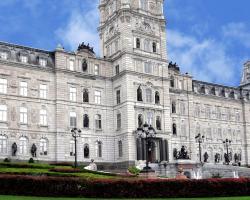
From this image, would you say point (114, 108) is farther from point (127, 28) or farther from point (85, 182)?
point (85, 182)

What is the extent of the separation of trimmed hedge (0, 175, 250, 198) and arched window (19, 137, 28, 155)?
3427 centimetres

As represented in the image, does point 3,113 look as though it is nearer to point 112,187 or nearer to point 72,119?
point 72,119

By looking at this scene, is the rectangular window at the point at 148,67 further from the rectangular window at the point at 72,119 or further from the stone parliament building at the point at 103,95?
the rectangular window at the point at 72,119

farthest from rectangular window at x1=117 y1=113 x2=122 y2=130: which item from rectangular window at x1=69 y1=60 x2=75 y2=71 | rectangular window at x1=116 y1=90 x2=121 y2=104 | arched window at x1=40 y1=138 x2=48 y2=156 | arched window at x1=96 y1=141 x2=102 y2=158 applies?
arched window at x1=40 y1=138 x2=48 y2=156

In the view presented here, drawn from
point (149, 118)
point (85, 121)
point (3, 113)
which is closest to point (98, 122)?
point (85, 121)

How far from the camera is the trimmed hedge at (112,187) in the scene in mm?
26344

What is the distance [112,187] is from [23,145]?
35.7 m

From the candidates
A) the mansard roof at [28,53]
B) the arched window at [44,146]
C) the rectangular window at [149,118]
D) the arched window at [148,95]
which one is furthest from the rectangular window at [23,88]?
the rectangular window at [149,118]

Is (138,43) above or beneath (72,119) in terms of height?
above

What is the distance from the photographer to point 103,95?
68.6 m

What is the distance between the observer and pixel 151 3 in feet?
236

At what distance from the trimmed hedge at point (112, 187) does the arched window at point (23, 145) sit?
34.3m

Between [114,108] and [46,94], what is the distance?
10.5m

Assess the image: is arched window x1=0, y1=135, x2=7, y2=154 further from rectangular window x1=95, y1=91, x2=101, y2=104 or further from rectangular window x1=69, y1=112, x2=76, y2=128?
rectangular window x1=95, y1=91, x2=101, y2=104
